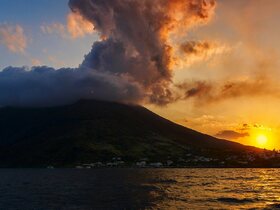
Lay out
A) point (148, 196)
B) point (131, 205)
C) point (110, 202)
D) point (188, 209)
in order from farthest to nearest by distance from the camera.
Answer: point (148, 196) → point (110, 202) → point (131, 205) → point (188, 209)

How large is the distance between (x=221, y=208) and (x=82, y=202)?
35.0 m

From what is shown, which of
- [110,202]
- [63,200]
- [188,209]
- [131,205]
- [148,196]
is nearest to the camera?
[188,209]

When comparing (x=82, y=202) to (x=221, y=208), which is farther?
(x=82, y=202)

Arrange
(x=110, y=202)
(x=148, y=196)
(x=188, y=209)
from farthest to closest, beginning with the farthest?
(x=148, y=196)
(x=110, y=202)
(x=188, y=209)

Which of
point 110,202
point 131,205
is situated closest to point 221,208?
point 131,205

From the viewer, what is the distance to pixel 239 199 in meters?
108

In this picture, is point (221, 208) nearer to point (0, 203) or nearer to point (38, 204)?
point (38, 204)

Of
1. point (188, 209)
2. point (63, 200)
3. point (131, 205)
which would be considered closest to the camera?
point (188, 209)

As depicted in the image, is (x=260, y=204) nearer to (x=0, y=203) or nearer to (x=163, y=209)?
(x=163, y=209)

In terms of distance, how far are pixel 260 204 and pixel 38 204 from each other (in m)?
53.0

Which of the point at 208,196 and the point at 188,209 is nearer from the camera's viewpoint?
the point at 188,209

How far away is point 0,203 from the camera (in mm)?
106375

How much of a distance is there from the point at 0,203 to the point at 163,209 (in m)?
43.8

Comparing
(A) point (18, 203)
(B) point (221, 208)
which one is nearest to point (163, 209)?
(B) point (221, 208)
